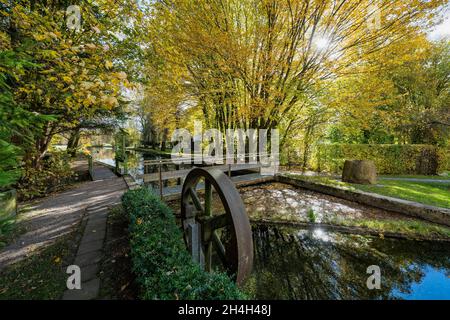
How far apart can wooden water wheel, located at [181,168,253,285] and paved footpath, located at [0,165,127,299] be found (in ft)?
5.08

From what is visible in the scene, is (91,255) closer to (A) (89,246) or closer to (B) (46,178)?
(A) (89,246)

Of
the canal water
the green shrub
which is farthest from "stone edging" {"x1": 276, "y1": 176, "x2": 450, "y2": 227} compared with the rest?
the green shrub

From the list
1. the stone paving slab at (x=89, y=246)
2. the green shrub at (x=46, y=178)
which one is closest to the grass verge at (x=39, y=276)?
the stone paving slab at (x=89, y=246)

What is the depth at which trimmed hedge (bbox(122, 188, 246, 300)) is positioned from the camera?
1.96 meters

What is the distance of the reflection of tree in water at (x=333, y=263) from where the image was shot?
3309 millimetres

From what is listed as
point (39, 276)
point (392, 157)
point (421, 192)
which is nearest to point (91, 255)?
point (39, 276)

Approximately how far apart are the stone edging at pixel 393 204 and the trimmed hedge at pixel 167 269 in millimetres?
6312

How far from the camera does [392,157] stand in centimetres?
1126

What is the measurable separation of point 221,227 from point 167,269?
1.03 m

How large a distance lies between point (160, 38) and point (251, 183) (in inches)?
277

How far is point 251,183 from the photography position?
967 cm
